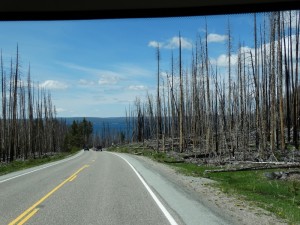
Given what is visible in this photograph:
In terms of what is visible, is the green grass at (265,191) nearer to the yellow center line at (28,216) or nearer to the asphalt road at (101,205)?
the asphalt road at (101,205)

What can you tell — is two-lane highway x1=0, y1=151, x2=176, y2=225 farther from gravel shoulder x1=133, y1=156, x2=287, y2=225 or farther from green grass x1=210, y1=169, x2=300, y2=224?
green grass x1=210, y1=169, x2=300, y2=224

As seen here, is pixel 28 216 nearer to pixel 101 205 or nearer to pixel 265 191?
pixel 101 205

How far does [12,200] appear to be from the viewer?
11.0m

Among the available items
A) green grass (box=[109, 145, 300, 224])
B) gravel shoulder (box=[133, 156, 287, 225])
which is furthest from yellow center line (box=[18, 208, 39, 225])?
green grass (box=[109, 145, 300, 224])

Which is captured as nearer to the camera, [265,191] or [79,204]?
[79,204]

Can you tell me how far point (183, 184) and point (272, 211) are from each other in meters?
6.40

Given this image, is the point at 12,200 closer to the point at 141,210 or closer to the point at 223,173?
the point at 141,210

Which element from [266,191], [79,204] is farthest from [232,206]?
[266,191]

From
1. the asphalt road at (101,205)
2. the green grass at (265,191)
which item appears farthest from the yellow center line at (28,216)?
the green grass at (265,191)

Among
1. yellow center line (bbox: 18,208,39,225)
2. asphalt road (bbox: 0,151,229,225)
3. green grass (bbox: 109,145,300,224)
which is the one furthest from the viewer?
green grass (bbox: 109,145,300,224)

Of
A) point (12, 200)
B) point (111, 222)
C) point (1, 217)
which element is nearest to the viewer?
point (111, 222)

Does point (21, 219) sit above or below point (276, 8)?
below

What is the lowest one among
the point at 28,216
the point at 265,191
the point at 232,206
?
the point at 265,191

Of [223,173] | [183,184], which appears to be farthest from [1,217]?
[223,173]
